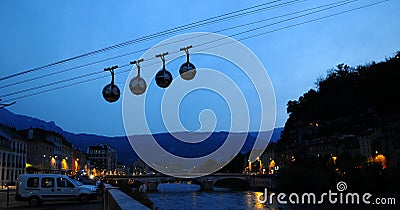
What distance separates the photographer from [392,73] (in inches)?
3206

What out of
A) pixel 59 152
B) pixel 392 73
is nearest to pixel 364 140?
pixel 392 73

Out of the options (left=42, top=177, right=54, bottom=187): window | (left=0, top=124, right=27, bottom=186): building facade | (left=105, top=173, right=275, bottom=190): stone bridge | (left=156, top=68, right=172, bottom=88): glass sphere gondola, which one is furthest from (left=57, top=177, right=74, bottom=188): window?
(left=105, top=173, right=275, bottom=190): stone bridge

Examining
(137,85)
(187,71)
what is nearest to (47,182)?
(137,85)

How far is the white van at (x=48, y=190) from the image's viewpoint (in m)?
21.9

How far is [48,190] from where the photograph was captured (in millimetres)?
22281

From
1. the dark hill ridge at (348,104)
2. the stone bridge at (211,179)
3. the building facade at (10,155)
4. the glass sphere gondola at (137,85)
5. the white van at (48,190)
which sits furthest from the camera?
the stone bridge at (211,179)

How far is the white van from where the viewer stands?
71.8 feet

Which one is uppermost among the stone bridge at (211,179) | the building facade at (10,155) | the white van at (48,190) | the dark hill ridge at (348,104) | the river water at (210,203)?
the dark hill ridge at (348,104)

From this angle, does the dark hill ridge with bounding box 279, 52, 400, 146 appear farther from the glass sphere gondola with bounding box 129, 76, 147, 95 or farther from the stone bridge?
the glass sphere gondola with bounding box 129, 76, 147, 95

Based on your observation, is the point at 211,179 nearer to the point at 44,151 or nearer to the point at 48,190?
the point at 44,151

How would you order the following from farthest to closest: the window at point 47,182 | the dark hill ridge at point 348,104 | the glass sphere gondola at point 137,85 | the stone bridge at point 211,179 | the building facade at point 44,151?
1. the stone bridge at point 211,179
2. the dark hill ridge at point 348,104
3. the building facade at point 44,151
4. the window at point 47,182
5. the glass sphere gondola at point 137,85

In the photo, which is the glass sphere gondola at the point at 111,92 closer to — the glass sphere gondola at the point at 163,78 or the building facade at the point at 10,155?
the glass sphere gondola at the point at 163,78

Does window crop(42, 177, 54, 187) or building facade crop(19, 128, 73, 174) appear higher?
building facade crop(19, 128, 73, 174)

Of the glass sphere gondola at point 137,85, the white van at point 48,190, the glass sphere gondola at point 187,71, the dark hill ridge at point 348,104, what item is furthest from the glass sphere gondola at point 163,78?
the dark hill ridge at point 348,104
